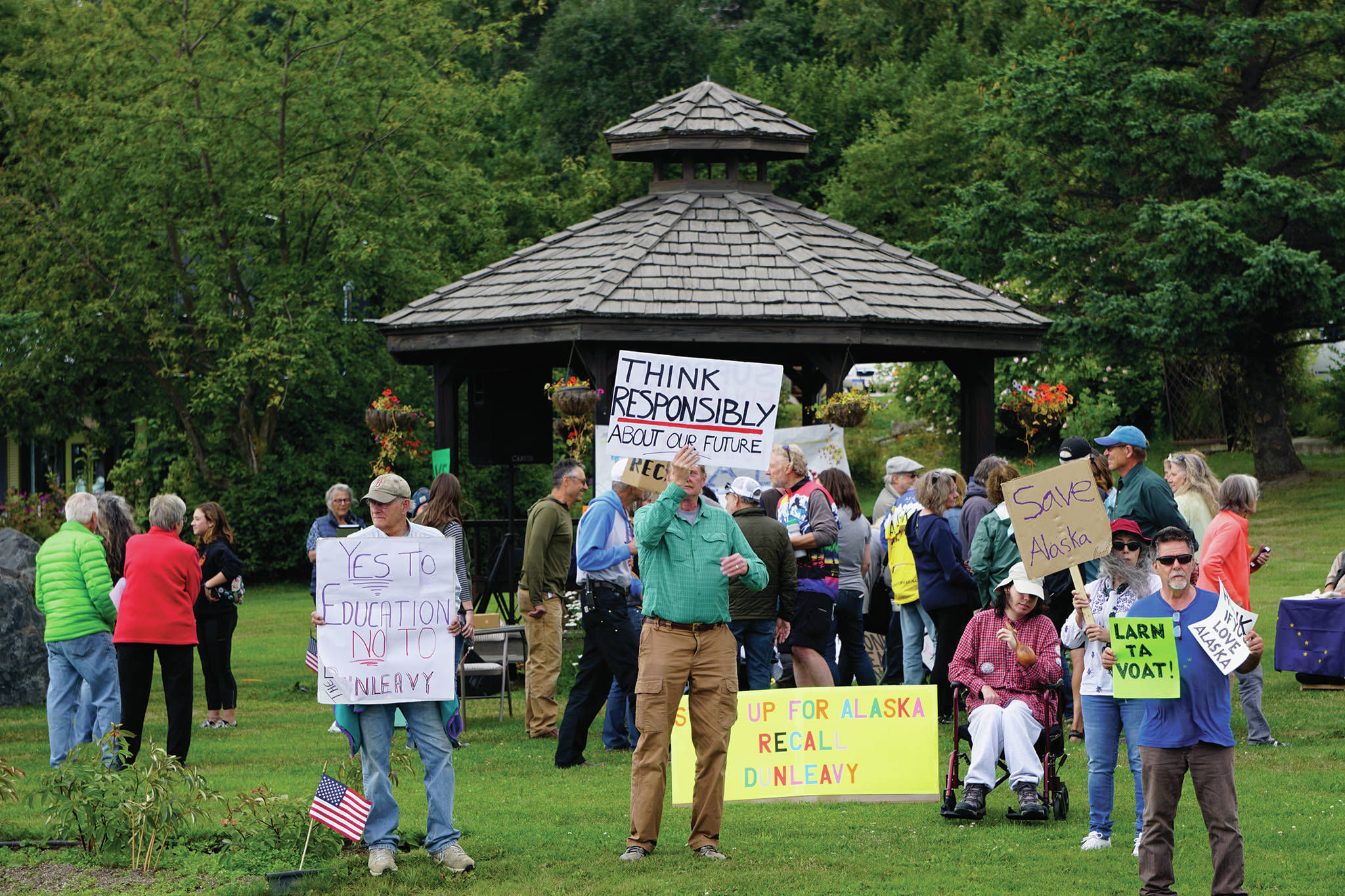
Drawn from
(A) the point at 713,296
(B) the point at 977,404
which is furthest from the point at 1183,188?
(A) the point at 713,296

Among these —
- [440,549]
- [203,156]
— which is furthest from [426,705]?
[203,156]

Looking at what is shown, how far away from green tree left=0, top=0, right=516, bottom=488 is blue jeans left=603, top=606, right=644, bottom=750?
16.5m

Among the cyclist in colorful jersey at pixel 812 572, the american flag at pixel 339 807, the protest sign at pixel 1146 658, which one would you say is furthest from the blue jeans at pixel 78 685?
the protest sign at pixel 1146 658

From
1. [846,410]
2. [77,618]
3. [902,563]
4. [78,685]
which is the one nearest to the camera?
[77,618]

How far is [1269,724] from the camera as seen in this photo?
11055mm

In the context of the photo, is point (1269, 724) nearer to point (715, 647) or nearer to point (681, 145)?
point (715, 647)

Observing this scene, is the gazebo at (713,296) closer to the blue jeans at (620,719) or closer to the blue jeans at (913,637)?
the blue jeans at (913,637)

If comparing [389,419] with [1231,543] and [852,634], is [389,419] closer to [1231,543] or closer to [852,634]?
[852,634]

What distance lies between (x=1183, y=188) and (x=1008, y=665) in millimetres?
23136

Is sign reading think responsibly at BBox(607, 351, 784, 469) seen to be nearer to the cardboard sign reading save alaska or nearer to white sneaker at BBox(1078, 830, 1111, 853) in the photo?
the cardboard sign reading save alaska

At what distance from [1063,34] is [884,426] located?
35.8ft

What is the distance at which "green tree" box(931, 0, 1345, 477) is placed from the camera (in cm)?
2648

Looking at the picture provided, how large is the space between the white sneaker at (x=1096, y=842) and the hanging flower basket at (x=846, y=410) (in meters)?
6.09

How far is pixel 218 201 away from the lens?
90.2ft
